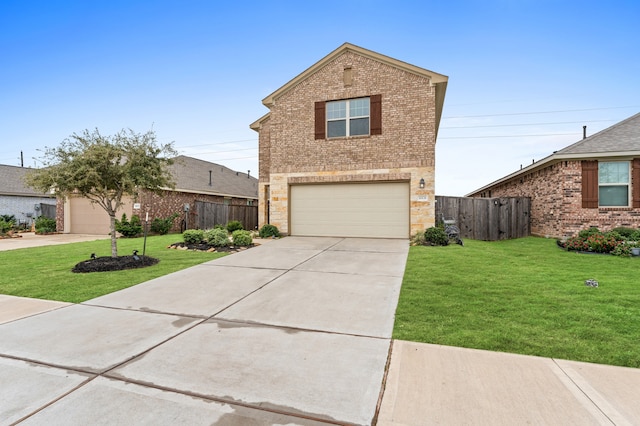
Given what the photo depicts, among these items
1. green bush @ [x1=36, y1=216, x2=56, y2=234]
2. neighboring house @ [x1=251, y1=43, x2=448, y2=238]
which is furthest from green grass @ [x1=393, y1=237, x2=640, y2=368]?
green bush @ [x1=36, y1=216, x2=56, y2=234]

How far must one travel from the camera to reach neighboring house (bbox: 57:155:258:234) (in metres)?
17.1

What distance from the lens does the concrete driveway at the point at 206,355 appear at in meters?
2.28

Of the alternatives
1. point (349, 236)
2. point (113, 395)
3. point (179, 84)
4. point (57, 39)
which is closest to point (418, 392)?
point (113, 395)

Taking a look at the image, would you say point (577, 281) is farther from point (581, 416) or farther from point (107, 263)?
point (107, 263)

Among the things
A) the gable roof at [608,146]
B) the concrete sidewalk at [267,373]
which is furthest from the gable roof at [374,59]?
the concrete sidewalk at [267,373]

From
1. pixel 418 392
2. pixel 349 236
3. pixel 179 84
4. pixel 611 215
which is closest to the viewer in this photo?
pixel 418 392

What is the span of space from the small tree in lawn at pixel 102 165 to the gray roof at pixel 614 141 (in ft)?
48.9

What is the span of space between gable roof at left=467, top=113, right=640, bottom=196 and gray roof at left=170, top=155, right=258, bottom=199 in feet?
60.7

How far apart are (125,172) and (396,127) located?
9.74 metres

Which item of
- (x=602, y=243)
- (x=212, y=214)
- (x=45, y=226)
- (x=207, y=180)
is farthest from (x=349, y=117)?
(x=45, y=226)

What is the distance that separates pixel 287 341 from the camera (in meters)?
3.50

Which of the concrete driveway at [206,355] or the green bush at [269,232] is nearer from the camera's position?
the concrete driveway at [206,355]

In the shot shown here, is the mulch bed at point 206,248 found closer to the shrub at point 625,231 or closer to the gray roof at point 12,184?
the shrub at point 625,231

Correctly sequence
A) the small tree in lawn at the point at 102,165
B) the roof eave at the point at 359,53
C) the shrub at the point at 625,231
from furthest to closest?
1. the roof eave at the point at 359,53
2. the shrub at the point at 625,231
3. the small tree in lawn at the point at 102,165
